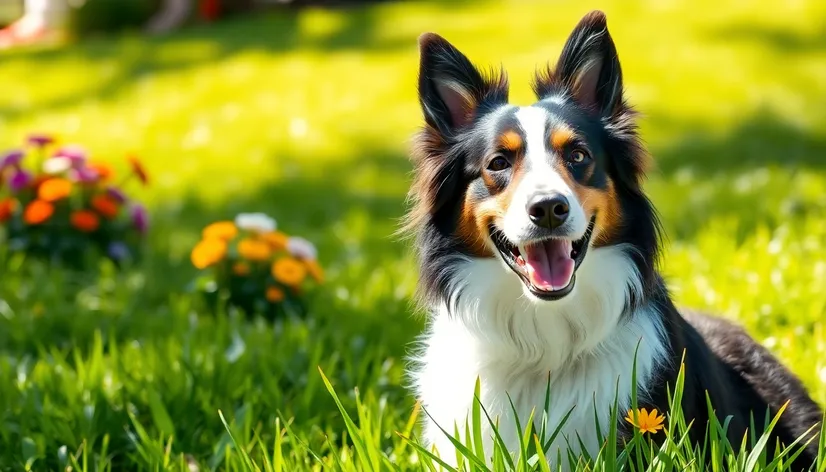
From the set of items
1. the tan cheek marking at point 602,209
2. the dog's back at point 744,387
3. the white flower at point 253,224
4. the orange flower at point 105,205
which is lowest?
the orange flower at point 105,205

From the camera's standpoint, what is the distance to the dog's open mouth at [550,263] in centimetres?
265

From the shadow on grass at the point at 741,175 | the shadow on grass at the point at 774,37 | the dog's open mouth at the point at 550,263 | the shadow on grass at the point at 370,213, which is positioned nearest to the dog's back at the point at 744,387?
the dog's open mouth at the point at 550,263

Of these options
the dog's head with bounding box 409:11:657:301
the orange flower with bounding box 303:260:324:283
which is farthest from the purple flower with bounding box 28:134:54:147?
the dog's head with bounding box 409:11:657:301

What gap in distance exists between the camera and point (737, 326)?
347cm

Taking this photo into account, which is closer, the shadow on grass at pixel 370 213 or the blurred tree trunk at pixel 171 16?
the shadow on grass at pixel 370 213

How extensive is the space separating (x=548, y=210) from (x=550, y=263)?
0.22 m

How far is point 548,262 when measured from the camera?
106 inches

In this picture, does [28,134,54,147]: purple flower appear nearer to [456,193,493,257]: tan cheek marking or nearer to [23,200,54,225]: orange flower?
[23,200,54,225]: orange flower

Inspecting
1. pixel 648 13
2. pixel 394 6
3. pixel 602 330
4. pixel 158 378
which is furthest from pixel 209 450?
pixel 394 6

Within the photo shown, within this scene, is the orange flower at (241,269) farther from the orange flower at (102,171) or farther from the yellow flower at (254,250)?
the orange flower at (102,171)

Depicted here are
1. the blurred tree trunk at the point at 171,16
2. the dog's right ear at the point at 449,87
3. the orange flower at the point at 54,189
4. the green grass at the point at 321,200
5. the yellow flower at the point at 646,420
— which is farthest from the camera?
the blurred tree trunk at the point at 171,16

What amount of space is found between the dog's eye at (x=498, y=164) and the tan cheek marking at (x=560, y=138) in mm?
145

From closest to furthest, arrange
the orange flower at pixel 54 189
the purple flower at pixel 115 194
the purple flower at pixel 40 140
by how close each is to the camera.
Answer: the orange flower at pixel 54 189
the purple flower at pixel 40 140
the purple flower at pixel 115 194

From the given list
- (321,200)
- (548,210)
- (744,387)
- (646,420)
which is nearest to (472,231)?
(548,210)
